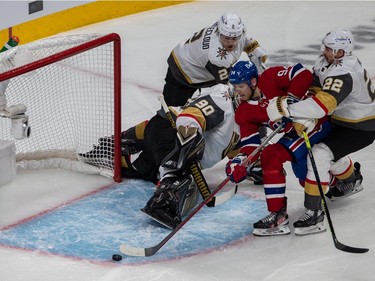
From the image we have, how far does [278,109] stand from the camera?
4176 millimetres

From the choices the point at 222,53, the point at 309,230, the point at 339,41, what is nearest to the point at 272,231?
the point at 309,230

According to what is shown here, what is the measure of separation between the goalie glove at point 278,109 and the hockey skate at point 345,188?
563 millimetres

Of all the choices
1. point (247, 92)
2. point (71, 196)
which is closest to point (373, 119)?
point (247, 92)

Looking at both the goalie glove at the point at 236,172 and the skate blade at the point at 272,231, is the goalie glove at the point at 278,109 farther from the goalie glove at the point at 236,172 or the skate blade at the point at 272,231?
the skate blade at the point at 272,231

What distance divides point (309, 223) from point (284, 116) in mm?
446

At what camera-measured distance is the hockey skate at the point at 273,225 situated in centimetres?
425

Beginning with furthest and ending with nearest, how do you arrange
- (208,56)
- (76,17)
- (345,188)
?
(76,17)
(208,56)
(345,188)

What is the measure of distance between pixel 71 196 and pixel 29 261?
28.2 inches

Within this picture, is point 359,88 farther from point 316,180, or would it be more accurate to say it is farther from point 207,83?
A: point 207,83

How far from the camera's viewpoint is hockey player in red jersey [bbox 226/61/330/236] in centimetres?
423

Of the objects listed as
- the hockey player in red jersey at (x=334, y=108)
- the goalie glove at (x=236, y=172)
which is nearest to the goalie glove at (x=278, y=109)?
the hockey player in red jersey at (x=334, y=108)

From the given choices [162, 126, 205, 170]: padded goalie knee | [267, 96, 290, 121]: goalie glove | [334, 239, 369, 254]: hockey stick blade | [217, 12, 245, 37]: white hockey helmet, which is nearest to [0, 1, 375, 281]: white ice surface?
[334, 239, 369, 254]: hockey stick blade

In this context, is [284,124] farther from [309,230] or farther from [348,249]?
[348,249]

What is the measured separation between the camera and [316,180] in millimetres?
4215
